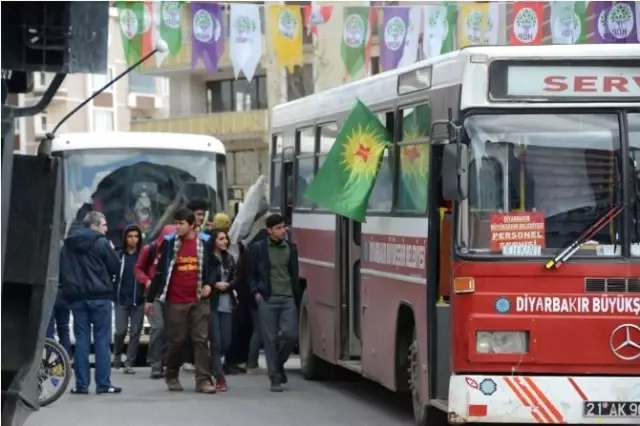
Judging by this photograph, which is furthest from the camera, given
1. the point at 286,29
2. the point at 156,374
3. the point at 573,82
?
the point at 286,29

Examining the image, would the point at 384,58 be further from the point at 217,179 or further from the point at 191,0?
the point at 217,179

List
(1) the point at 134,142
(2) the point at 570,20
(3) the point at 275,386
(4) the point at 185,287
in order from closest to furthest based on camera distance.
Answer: (4) the point at 185,287 < (3) the point at 275,386 < (1) the point at 134,142 < (2) the point at 570,20

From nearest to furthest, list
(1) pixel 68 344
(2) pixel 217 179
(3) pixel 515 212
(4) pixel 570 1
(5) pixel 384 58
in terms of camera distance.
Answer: (3) pixel 515 212, (1) pixel 68 344, (2) pixel 217 179, (4) pixel 570 1, (5) pixel 384 58

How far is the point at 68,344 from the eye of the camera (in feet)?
56.4

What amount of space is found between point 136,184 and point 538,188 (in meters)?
10.8

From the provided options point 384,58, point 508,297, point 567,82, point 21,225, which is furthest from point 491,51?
point 384,58

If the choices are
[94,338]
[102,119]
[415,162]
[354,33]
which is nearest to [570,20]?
[354,33]

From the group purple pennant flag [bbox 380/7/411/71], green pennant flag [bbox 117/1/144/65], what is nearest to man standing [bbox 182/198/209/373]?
green pennant flag [bbox 117/1/144/65]

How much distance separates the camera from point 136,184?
21078 millimetres

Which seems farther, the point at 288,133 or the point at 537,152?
the point at 288,133

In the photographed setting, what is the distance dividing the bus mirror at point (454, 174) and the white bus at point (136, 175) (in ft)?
32.9

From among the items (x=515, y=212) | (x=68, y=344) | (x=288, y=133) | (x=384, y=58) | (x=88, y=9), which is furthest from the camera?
(x=384, y=58)

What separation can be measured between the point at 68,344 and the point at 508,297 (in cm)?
737

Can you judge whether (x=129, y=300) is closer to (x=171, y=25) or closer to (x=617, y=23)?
(x=171, y=25)
